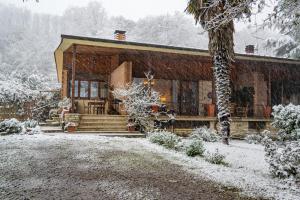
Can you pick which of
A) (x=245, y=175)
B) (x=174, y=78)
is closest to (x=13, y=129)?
(x=245, y=175)

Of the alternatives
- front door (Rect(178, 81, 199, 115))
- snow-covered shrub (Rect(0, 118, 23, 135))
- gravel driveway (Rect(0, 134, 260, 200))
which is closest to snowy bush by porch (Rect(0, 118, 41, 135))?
snow-covered shrub (Rect(0, 118, 23, 135))

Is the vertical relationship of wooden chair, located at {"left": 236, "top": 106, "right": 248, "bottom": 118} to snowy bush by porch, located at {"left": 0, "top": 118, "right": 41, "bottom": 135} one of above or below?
above

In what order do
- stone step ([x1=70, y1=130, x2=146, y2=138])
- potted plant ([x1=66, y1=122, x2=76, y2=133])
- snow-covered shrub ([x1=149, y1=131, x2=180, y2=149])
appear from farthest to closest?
1. potted plant ([x1=66, y1=122, x2=76, y2=133])
2. stone step ([x1=70, y1=130, x2=146, y2=138])
3. snow-covered shrub ([x1=149, y1=131, x2=180, y2=149])

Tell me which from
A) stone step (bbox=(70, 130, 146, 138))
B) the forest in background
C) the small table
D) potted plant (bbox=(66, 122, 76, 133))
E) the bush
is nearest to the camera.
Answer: the bush

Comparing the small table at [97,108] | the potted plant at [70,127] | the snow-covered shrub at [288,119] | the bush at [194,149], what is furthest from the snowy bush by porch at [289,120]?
the small table at [97,108]

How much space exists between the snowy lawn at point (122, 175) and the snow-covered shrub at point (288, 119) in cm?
332

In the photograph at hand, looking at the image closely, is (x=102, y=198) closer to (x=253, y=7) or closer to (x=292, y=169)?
(x=292, y=169)

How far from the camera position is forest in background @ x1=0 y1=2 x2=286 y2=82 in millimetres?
45500

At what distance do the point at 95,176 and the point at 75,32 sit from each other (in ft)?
187

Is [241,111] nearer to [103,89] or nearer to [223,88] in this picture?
[223,88]

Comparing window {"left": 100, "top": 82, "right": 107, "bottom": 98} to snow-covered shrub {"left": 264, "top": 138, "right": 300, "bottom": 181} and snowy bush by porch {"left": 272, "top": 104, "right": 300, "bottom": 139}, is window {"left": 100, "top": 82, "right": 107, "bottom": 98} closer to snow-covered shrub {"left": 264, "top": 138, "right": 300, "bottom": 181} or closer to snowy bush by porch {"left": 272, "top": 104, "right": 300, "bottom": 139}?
snowy bush by porch {"left": 272, "top": 104, "right": 300, "bottom": 139}

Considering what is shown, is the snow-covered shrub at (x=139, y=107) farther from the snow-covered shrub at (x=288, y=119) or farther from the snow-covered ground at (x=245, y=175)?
the snow-covered shrub at (x=288, y=119)

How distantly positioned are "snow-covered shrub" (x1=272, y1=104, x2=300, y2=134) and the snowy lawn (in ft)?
10.9

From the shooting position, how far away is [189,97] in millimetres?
18875
